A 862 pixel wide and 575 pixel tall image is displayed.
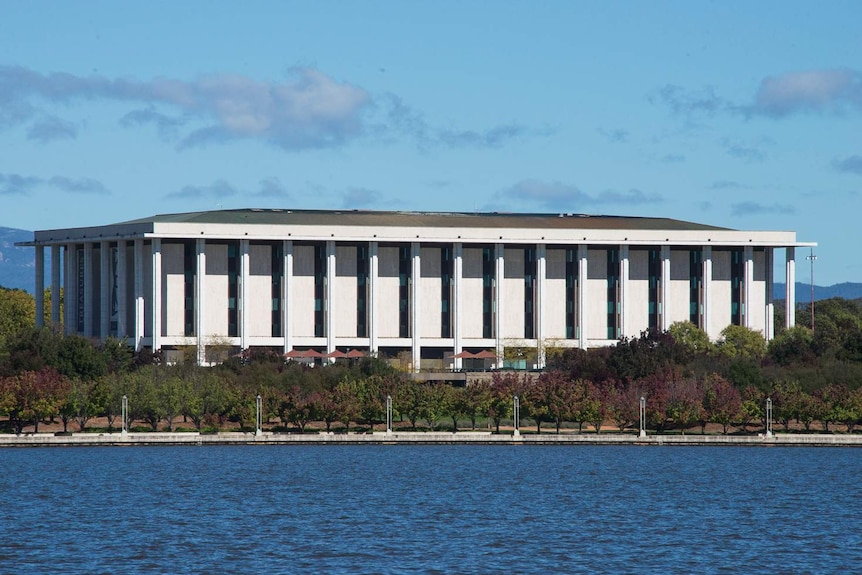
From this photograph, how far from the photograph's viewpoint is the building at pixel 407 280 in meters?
159

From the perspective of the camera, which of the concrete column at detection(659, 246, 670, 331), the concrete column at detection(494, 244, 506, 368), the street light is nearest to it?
the street light

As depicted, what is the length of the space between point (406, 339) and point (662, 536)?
101 metres

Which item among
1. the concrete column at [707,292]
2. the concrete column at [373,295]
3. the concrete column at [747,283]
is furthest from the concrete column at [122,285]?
the concrete column at [747,283]

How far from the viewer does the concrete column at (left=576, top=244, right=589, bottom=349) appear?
16588cm

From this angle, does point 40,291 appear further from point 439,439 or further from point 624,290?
point 439,439

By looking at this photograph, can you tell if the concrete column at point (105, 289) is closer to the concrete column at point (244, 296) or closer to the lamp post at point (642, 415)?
the concrete column at point (244, 296)

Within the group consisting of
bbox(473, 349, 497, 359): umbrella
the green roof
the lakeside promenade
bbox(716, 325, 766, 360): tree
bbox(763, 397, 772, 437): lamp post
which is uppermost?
the green roof

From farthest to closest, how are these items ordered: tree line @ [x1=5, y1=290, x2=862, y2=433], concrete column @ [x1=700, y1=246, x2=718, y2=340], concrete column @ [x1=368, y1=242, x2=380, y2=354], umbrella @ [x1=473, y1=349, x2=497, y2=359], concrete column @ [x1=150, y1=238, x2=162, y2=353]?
concrete column @ [x1=700, y1=246, x2=718, y2=340] < concrete column @ [x1=368, y1=242, x2=380, y2=354] < umbrella @ [x1=473, y1=349, x2=497, y2=359] < concrete column @ [x1=150, y1=238, x2=162, y2=353] < tree line @ [x1=5, y1=290, x2=862, y2=433]

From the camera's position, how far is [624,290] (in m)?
167

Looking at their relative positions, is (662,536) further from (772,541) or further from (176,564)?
(176,564)

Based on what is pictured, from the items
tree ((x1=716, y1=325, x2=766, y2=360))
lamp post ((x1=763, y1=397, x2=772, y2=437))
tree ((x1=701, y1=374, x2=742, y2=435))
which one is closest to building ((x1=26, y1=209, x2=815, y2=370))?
tree ((x1=716, y1=325, x2=766, y2=360))

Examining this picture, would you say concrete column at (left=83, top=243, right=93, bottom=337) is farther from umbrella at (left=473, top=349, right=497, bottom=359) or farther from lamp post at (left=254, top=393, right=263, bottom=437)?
lamp post at (left=254, top=393, right=263, bottom=437)

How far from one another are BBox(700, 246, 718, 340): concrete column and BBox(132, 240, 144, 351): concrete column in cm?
5614

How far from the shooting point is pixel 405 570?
54156 mm
